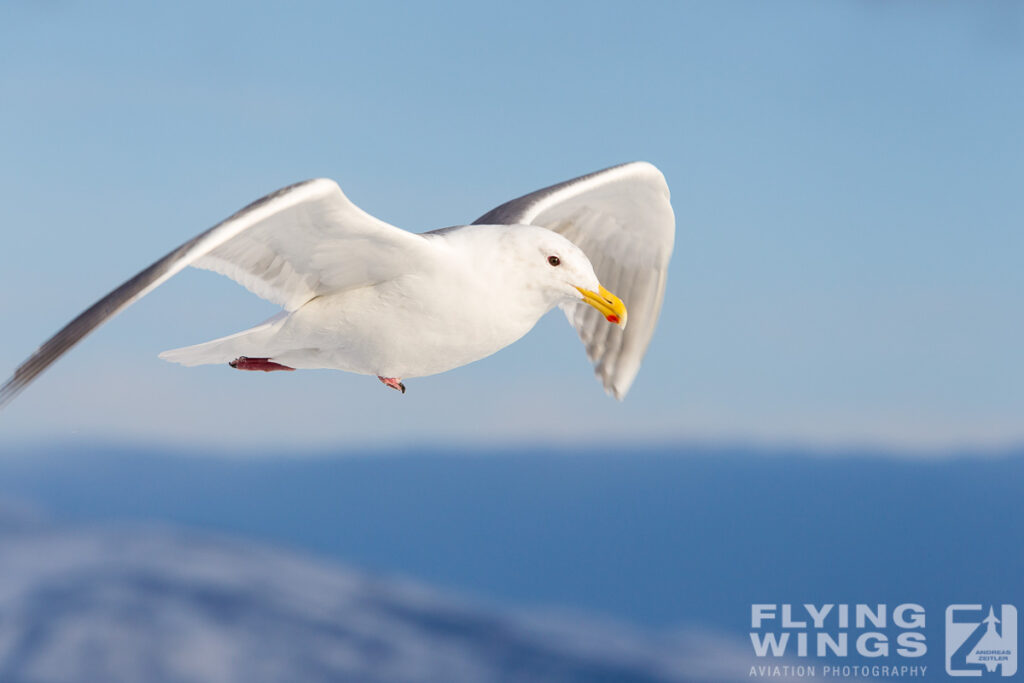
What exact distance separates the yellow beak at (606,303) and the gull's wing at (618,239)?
1014 mm

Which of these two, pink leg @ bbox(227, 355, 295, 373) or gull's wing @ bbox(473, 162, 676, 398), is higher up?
gull's wing @ bbox(473, 162, 676, 398)

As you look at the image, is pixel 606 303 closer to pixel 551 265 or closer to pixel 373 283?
pixel 551 265

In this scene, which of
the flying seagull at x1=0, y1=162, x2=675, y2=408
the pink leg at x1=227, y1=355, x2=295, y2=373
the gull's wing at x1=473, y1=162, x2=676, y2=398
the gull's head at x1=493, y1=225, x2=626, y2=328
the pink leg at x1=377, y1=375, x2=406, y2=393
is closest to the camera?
the flying seagull at x1=0, y1=162, x2=675, y2=408

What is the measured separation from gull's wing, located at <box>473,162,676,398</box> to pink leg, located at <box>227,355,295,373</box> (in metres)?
1.21

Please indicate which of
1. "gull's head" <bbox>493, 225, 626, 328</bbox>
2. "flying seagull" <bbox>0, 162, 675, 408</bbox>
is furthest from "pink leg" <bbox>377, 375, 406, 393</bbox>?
"gull's head" <bbox>493, 225, 626, 328</bbox>

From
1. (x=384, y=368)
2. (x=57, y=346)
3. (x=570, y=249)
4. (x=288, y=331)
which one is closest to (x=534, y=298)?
(x=570, y=249)

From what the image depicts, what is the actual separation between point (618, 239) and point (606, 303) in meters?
1.55

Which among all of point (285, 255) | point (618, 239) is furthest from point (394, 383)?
point (618, 239)

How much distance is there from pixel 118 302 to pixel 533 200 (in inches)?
93.6

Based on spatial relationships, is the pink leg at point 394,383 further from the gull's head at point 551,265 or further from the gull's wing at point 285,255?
the gull's head at point 551,265

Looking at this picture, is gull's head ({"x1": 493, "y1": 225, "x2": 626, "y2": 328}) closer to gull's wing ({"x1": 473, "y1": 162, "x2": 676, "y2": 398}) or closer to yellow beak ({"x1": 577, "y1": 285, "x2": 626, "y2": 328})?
yellow beak ({"x1": 577, "y1": 285, "x2": 626, "y2": 328})

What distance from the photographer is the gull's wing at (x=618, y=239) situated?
5.71m

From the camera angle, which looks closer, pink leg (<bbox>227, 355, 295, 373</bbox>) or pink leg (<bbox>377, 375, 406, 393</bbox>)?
pink leg (<bbox>377, 375, 406, 393</bbox>)

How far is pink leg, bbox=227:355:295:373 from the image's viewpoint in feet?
17.5
